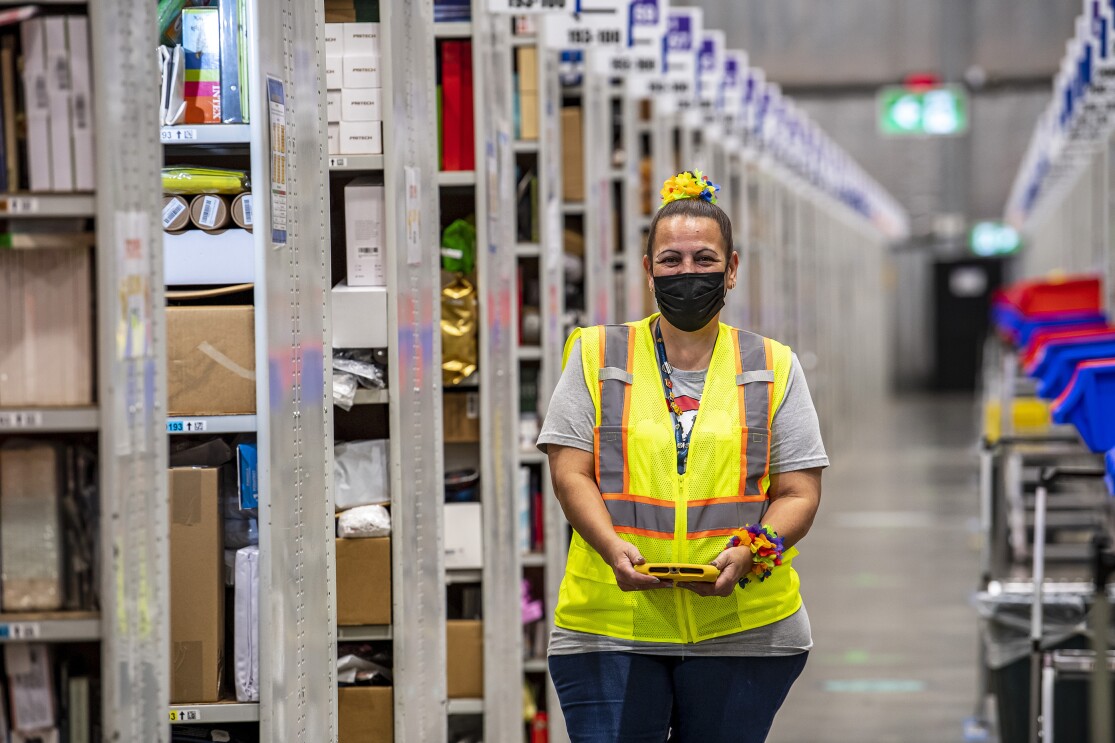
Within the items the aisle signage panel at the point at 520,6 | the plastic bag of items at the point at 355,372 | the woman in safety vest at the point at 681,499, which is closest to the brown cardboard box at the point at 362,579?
the plastic bag of items at the point at 355,372

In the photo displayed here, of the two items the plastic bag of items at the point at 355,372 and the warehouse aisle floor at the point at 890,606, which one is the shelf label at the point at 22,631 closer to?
the plastic bag of items at the point at 355,372

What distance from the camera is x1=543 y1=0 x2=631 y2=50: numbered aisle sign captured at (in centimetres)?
643

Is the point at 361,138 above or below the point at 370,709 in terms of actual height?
above

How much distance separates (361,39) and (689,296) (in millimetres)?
1507

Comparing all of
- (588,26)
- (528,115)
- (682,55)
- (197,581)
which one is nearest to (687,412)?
(197,581)

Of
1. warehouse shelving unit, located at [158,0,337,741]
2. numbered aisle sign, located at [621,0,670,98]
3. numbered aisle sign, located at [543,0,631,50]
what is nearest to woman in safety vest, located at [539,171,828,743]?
warehouse shelving unit, located at [158,0,337,741]

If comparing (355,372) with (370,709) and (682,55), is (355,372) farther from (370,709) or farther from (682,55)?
A: (682,55)

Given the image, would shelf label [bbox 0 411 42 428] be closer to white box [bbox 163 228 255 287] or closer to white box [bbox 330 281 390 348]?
white box [bbox 163 228 255 287]

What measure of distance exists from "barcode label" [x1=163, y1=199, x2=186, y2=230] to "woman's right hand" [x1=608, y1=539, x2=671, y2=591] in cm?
134

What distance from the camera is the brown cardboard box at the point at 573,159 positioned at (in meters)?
7.07

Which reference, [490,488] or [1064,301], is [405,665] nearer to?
[490,488]

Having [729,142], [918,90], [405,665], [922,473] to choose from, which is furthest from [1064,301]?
[918,90]

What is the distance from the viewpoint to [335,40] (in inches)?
168

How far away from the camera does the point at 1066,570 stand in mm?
10469
